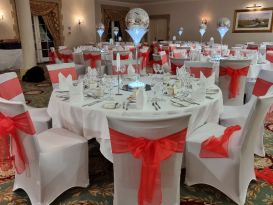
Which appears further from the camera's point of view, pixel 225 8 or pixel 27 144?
pixel 225 8

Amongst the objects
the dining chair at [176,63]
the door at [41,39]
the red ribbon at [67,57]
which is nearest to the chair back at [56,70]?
the dining chair at [176,63]

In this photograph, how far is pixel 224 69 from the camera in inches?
141

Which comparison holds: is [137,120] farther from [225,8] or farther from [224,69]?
[225,8]

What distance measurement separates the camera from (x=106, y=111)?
192 centimetres

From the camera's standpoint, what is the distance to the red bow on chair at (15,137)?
1.62 meters

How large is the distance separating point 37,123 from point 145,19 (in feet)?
6.00

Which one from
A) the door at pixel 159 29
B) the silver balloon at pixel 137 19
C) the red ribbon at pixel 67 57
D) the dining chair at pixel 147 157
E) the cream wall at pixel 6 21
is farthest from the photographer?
the door at pixel 159 29

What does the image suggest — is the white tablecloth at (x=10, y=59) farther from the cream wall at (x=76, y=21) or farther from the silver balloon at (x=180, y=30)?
the silver balloon at (x=180, y=30)

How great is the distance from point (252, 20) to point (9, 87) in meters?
11.5

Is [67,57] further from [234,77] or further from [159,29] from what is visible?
[159,29]

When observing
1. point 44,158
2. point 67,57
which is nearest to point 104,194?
point 44,158

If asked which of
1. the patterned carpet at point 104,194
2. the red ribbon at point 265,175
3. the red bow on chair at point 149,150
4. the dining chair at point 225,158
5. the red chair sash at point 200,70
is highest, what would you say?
the red chair sash at point 200,70

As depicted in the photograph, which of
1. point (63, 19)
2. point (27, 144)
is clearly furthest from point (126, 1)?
point (27, 144)

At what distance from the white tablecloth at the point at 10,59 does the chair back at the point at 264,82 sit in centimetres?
823
